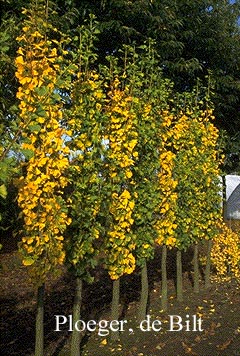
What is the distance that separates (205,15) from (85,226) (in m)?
9.18

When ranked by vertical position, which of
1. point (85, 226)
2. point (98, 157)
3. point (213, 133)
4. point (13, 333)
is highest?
point (213, 133)

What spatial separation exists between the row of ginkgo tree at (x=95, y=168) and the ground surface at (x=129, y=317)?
44cm

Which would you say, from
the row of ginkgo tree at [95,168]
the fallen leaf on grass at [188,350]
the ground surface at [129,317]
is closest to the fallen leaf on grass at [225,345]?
the ground surface at [129,317]

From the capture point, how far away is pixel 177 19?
10781mm

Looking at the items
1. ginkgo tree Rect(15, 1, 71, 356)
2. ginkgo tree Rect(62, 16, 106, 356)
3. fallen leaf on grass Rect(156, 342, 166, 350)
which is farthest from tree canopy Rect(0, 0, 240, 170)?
fallen leaf on grass Rect(156, 342, 166, 350)

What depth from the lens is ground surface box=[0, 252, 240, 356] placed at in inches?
250

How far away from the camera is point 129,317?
8.02m

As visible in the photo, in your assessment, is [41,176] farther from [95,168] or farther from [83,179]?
[95,168]

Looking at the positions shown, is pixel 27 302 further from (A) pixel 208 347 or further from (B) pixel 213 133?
(B) pixel 213 133

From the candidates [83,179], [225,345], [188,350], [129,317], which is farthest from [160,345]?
[83,179]

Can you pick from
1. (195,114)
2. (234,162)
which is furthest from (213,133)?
(234,162)

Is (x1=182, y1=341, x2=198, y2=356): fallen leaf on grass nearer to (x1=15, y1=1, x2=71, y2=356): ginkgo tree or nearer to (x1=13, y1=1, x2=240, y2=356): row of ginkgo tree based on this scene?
(x1=13, y1=1, x2=240, y2=356): row of ginkgo tree

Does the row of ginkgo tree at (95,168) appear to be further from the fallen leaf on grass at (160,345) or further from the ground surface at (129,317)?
the fallen leaf on grass at (160,345)

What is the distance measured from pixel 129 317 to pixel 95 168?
3492 millimetres
